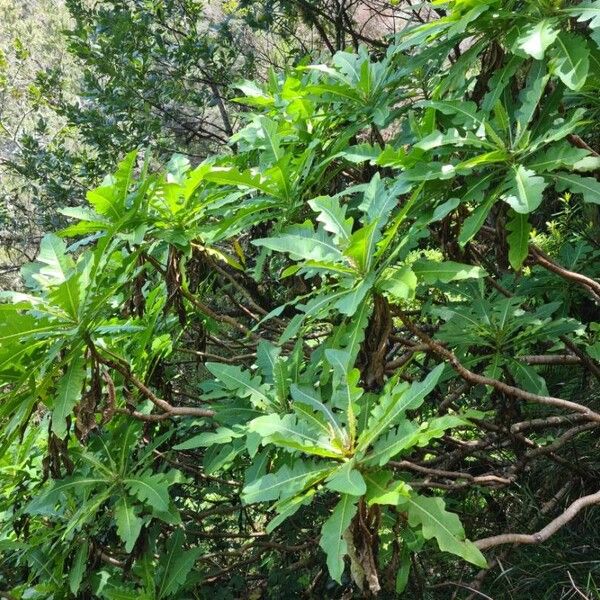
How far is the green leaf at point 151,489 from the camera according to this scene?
2297 millimetres

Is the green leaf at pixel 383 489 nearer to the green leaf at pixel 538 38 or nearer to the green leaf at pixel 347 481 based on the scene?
the green leaf at pixel 347 481

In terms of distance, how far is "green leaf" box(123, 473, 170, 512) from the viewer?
7.54ft

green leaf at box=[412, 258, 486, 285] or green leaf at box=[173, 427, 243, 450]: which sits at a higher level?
green leaf at box=[412, 258, 486, 285]

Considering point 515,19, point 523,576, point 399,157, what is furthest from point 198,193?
point 523,576

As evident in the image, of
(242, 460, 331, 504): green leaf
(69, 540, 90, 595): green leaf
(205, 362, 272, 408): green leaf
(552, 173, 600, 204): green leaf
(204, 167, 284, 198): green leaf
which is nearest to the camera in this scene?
(242, 460, 331, 504): green leaf

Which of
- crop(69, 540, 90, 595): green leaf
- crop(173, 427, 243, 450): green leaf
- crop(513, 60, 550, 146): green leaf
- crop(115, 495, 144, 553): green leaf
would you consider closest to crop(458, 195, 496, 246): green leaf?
crop(513, 60, 550, 146): green leaf

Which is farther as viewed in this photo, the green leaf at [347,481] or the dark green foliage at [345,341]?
the dark green foliage at [345,341]

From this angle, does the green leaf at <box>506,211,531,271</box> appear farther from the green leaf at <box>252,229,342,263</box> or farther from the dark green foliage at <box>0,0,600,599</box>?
the green leaf at <box>252,229,342,263</box>

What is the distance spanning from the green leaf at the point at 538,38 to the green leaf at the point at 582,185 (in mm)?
300

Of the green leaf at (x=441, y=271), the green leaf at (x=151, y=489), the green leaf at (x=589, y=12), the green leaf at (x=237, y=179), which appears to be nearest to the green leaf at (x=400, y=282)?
the green leaf at (x=441, y=271)

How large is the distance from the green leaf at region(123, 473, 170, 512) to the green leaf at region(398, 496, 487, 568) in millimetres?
902

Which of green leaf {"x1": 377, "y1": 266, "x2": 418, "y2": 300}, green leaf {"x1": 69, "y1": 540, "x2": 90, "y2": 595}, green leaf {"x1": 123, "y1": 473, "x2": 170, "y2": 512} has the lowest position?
green leaf {"x1": 69, "y1": 540, "x2": 90, "y2": 595}

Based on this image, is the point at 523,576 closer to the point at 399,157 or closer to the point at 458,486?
the point at 458,486

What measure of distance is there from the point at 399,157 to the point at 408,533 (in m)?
1.12
